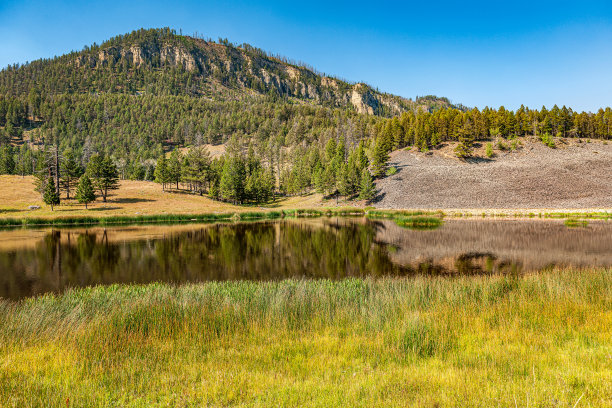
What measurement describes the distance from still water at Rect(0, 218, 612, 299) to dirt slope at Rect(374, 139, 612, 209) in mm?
32441

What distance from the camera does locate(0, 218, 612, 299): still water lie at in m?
18.3

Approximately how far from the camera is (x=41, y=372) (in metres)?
5.93

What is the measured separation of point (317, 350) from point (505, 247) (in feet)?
84.7

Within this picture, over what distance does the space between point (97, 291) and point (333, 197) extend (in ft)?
259

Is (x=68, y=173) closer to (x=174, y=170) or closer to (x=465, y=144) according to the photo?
(x=174, y=170)

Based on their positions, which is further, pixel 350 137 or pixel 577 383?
pixel 350 137

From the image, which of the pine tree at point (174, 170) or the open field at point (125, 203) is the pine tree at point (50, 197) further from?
the pine tree at point (174, 170)

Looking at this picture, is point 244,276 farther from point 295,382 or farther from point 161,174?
point 161,174

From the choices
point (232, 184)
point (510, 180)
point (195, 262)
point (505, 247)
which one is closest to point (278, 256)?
point (195, 262)

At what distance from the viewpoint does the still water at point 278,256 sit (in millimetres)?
18328

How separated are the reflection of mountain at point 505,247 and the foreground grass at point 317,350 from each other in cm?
1052

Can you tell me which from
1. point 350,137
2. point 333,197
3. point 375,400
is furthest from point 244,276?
point 350,137

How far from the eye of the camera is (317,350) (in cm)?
682

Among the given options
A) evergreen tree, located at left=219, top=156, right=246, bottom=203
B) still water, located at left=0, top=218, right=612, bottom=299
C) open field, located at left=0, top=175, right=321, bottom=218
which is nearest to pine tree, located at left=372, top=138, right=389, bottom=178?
open field, located at left=0, top=175, right=321, bottom=218
